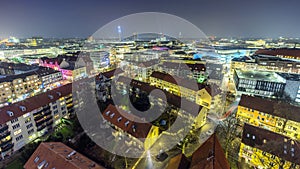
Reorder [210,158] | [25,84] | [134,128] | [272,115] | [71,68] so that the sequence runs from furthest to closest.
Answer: [71,68] < [25,84] < [272,115] < [134,128] < [210,158]

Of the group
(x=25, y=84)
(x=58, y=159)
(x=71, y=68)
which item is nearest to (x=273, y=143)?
(x=58, y=159)

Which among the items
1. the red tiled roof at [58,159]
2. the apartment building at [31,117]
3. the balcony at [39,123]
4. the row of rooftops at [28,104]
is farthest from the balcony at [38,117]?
the red tiled roof at [58,159]

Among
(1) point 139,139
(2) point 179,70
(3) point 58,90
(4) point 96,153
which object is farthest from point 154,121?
(2) point 179,70

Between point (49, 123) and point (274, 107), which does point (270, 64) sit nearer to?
point (274, 107)

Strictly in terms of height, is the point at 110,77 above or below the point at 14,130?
above

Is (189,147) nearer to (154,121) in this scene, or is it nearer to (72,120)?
(154,121)
